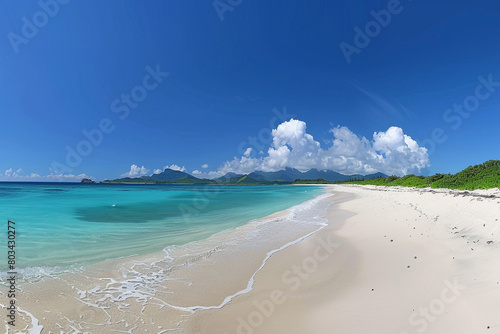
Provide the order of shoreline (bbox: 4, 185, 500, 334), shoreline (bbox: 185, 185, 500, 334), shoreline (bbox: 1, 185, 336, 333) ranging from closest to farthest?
1. shoreline (bbox: 185, 185, 500, 334)
2. shoreline (bbox: 4, 185, 500, 334)
3. shoreline (bbox: 1, 185, 336, 333)

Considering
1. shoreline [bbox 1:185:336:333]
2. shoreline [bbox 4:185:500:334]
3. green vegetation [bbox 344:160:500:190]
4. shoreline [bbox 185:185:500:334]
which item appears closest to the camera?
shoreline [bbox 185:185:500:334]

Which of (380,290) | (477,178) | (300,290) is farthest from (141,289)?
(477,178)

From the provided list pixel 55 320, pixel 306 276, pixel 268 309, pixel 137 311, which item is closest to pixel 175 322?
pixel 137 311

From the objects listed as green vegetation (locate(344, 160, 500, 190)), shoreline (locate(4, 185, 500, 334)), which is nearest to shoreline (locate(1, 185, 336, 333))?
shoreline (locate(4, 185, 500, 334))

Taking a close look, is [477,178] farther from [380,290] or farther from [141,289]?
[141,289]

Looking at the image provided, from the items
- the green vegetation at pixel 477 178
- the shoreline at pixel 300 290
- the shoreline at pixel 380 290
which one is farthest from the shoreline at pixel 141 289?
the green vegetation at pixel 477 178

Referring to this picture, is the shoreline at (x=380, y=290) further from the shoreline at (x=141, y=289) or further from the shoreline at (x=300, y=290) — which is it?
the shoreline at (x=141, y=289)

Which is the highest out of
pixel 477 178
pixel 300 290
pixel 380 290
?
→ pixel 477 178

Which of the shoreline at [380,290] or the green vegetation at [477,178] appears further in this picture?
the green vegetation at [477,178]

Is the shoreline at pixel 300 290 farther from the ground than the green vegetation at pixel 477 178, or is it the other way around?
the green vegetation at pixel 477 178

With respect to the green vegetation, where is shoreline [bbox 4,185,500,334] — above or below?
below

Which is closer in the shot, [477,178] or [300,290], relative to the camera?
[300,290]

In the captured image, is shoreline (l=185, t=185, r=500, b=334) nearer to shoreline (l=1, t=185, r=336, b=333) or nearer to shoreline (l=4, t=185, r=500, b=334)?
shoreline (l=4, t=185, r=500, b=334)

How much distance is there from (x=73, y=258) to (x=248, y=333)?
28.4 ft
